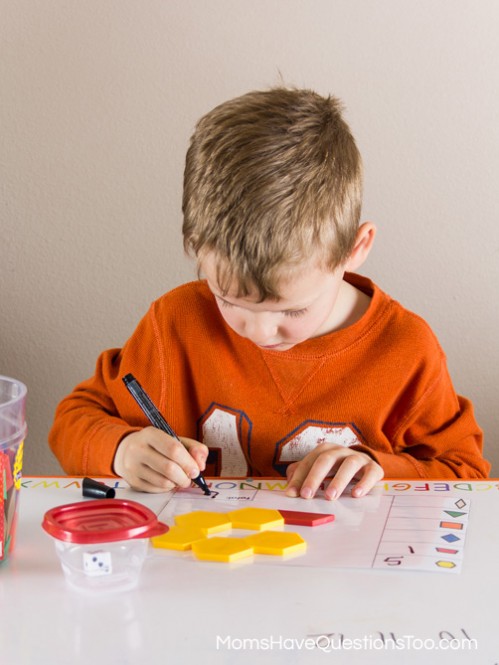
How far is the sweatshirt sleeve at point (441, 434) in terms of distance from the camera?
1.03 metres

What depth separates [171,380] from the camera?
1107 mm

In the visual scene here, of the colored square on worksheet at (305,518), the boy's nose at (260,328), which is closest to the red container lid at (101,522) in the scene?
the colored square on worksheet at (305,518)

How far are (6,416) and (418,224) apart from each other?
0.84 m

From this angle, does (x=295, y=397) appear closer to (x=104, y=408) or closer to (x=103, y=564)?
(x=104, y=408)

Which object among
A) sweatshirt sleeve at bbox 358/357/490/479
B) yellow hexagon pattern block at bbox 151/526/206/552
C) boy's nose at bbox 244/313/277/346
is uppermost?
boy's nose at bbox 244/313/277/346

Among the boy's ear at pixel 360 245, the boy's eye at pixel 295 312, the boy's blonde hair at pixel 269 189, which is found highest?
the boy's blonde hair at pixel 269 189

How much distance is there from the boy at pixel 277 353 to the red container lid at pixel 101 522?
165 mm

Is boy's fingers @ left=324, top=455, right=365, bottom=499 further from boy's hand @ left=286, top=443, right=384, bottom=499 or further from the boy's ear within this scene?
the boy's ear

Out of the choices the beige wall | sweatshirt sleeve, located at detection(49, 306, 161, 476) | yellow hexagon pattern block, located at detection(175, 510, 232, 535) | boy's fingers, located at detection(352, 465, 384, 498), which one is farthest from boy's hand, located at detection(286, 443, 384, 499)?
the beige wall

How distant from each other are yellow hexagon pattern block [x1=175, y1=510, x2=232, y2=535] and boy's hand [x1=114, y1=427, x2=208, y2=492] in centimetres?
7

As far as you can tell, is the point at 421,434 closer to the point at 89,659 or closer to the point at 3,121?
the point at 89,659

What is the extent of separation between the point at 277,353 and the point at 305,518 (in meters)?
0.32

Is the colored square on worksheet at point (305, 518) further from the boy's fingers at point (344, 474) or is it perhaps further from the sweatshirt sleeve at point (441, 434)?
the sweatshirt sleeve at point (441, 434)

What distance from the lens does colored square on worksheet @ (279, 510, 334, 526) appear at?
2.54 ft
